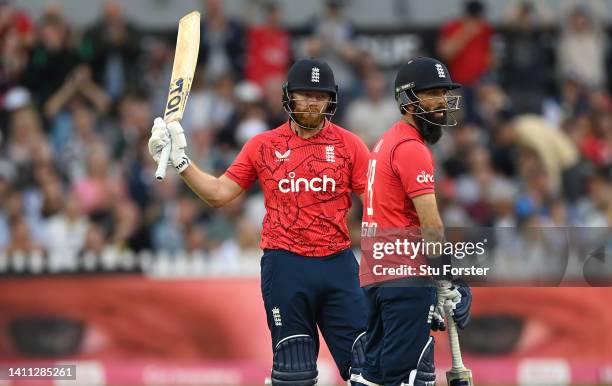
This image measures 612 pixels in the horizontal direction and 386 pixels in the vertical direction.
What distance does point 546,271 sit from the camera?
9.40 m

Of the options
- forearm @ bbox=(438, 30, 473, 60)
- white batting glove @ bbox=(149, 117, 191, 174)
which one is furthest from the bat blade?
forearm @ bbox=(438, 30, 473, 60)

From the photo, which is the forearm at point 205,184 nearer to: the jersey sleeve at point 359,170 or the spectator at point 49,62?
the jersey sleeve at point 359,170

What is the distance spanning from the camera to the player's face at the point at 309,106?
9.03 meters

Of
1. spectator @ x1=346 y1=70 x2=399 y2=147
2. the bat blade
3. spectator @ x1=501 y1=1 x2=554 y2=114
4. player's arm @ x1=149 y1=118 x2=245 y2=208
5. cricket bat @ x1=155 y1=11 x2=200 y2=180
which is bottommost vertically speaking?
the bat blade

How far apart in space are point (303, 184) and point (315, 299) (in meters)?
0.73

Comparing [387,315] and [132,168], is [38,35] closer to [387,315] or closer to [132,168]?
[132,168]

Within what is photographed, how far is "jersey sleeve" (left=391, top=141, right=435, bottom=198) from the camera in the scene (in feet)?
27.4

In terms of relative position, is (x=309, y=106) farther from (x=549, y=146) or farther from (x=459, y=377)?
(x=549, y=146)

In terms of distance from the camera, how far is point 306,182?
9.01 meters

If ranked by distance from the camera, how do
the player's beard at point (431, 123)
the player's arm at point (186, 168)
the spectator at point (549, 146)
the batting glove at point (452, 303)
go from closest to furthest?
the batting glove at point (452, 303) → the player's beard at point (431, 123) → the player's arm at point (186, 168) → the spectator at point (549, 146)

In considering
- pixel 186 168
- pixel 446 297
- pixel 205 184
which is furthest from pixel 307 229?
pixel 446 297

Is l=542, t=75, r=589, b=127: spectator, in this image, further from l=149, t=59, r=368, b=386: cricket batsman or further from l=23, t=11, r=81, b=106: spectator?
l=149, t=59, r=368, b=386: cricket batsman

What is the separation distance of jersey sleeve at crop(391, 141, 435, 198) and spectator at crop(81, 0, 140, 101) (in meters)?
9.17

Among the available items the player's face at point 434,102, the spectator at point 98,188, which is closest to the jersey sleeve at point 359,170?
the player's face at point 434,102
